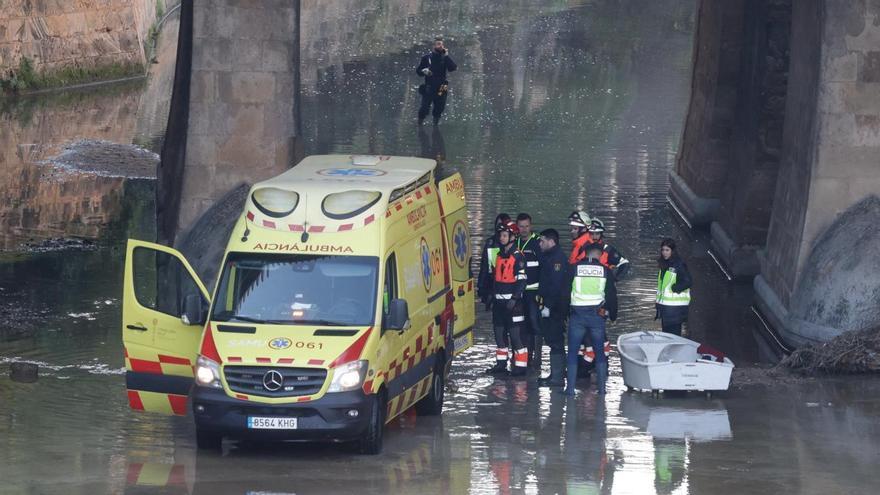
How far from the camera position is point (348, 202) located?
52.7 ft

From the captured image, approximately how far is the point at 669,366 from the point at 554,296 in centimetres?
160

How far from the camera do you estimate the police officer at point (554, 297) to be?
18.9 m

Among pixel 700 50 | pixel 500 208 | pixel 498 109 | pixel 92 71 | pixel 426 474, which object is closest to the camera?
pixel 426 474

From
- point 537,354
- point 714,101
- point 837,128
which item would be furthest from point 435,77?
point 537,354

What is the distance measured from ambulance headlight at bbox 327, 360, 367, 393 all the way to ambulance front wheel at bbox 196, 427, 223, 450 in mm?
1260

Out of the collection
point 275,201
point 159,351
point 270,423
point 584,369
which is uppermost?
point 275,201

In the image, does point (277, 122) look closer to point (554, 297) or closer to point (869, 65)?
point (554, 297)

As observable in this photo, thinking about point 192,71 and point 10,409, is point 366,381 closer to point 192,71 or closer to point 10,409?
point 10,409

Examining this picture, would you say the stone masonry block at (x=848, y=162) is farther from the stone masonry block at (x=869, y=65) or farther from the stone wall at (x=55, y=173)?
the stone wall at (x=55, y=173)

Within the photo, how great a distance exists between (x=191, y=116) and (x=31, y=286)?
3.40m

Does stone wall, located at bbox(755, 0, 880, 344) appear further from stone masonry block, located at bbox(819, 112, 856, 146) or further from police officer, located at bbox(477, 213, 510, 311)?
police officer, located at bbox(477, 213, 510, 311)

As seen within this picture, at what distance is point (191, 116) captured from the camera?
80.9 ft

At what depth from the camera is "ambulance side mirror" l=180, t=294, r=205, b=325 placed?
15844 mm

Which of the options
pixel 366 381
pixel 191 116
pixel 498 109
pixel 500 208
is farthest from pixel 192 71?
pixel 498 109
